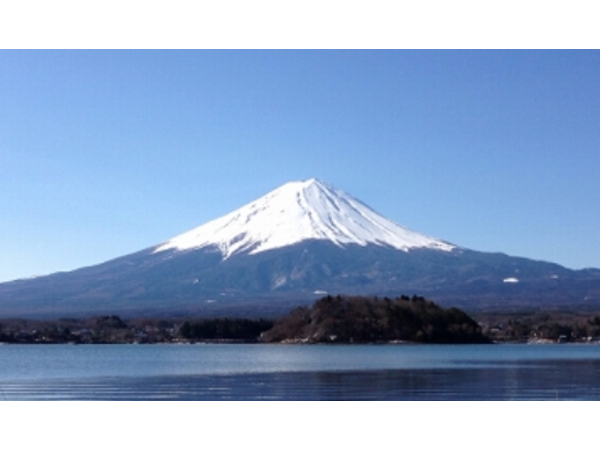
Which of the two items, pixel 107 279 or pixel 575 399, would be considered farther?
pixel 107 279

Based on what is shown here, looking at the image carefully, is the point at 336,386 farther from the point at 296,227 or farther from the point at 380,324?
the point at 296,227

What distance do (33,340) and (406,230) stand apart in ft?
244

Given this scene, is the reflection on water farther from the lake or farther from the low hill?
the low hill

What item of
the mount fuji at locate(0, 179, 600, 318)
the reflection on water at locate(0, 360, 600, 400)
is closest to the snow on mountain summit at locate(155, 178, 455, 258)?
the mount fuji at locate(0, 179, 600, 318)

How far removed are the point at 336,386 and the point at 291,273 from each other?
92080 millimetres

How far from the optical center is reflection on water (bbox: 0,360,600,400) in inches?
816

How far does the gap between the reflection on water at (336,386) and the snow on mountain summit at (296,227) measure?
301ft

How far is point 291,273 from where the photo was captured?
115812 millimetres

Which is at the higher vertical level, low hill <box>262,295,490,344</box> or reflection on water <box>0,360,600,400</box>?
low hill <box>262,295,490,344</box>

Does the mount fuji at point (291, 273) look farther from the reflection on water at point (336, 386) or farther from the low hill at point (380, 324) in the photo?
the reflection on water at point (336, 386)

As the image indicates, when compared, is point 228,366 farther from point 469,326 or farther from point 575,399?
point 469,326

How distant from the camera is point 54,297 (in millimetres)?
105875

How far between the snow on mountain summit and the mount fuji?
14 cm
